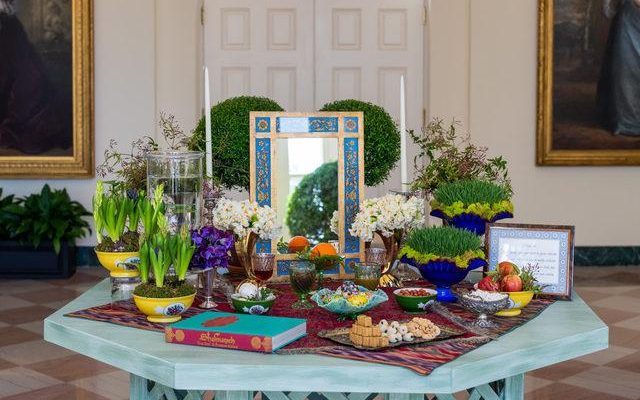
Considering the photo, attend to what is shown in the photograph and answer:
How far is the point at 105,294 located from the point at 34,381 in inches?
91.6

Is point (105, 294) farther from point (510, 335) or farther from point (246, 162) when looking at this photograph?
point (510, 335)

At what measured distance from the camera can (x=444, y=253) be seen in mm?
3154

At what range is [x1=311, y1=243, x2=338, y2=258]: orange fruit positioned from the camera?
356cm

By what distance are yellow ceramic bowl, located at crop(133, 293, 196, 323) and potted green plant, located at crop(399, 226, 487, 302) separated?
A: 0.79 metres

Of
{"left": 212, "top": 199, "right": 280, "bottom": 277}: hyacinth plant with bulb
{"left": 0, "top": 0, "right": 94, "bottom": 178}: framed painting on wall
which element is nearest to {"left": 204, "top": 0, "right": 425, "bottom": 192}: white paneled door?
{"left": 0, "top": 0, "right": 94, "bottom": 178}: framed painting on wall

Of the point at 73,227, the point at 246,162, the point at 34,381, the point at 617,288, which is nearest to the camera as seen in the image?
the point at 246,162

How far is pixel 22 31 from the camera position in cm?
921

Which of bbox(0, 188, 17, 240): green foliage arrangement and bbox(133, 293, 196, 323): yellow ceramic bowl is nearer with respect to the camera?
bbox(133, 293, 196, 323): yellow ceramic bowl

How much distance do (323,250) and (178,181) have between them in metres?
0.62

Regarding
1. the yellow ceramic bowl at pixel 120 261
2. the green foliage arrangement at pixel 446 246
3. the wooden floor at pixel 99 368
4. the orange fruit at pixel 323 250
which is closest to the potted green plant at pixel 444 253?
the green foliage arrangement at pixel 446 246

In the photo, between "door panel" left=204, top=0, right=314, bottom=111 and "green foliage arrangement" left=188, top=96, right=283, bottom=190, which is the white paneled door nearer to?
"door panel" left=204, top=0, right=314, bottom=111

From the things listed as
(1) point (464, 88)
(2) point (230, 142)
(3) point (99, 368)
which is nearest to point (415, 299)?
(2) point (230, 142)

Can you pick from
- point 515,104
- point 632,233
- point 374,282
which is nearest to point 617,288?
point 632,233

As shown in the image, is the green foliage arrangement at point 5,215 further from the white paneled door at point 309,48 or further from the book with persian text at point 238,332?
the book with persian text at point 238,332
